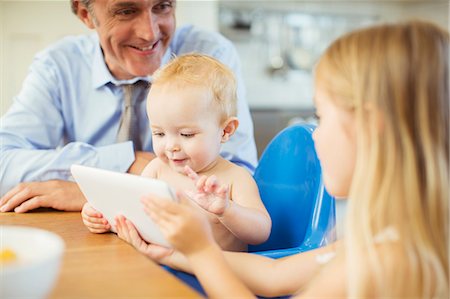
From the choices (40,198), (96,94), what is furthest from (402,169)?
(96,94)

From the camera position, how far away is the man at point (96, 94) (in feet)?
5.07

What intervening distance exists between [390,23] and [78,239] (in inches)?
24.9

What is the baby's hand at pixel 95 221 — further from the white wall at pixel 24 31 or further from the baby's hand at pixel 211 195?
the white wall at pixel 24 31

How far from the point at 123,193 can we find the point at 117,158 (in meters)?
0.68

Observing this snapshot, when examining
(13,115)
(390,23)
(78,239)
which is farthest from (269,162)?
(13,115)

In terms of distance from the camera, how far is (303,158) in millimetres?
1298

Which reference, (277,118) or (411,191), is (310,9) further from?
(411,191)

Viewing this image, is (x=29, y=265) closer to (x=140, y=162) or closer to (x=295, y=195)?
(x=295, y=195)

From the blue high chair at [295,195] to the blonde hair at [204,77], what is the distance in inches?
7.2

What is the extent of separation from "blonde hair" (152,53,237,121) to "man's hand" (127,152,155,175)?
0.36 m

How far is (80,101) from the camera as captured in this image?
1880mm

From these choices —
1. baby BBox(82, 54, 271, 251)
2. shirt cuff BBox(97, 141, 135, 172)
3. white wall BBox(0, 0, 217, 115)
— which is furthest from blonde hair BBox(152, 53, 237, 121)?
white wall BBox(0, 0, 217, 115)

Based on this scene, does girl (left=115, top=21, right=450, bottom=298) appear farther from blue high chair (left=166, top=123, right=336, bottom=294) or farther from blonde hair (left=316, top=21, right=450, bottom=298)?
blue high chair (left=166, top=123, right=336, bottom=294)

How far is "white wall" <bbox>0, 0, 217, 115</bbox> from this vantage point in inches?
143
